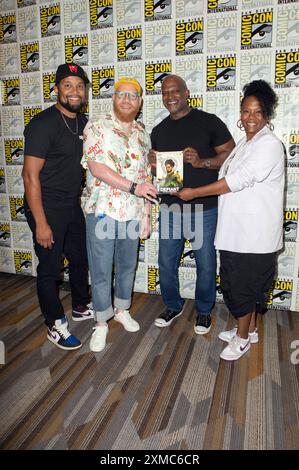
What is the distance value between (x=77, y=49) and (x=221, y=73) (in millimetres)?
1423

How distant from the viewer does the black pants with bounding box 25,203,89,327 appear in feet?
8.13

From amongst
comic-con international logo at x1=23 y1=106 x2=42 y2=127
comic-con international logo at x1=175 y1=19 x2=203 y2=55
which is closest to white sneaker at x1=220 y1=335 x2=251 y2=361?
comic-con international logo at x1=175 y1=19 x2=203 y2=55

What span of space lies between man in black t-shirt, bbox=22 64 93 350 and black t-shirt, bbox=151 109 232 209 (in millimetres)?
669

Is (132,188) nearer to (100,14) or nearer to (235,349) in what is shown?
(235,349)

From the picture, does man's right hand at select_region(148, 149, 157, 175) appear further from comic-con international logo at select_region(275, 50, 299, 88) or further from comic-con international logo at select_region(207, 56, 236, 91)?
comic-con international logo at select_region(275, 50, 299, 88)

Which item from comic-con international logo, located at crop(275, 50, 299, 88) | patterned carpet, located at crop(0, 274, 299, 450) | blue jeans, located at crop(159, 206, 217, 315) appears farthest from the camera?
comic-con international logo, located at crop(275, 50, 299, 88)

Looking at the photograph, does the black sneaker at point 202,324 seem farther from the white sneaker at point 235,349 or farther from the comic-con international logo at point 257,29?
the comic-con international logo at point 257,29

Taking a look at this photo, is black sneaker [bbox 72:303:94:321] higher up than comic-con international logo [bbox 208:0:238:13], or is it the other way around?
comic-con international logo [bbox 208:0:238:13]

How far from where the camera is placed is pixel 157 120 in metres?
3.20

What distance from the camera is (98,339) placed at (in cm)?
255

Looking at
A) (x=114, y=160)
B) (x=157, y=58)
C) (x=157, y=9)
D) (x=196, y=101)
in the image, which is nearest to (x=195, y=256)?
(x=114, y=160)

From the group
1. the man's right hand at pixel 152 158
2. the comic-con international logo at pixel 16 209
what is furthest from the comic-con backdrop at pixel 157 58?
the man's right hand at pixel 152 158

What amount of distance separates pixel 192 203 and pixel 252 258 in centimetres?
68
